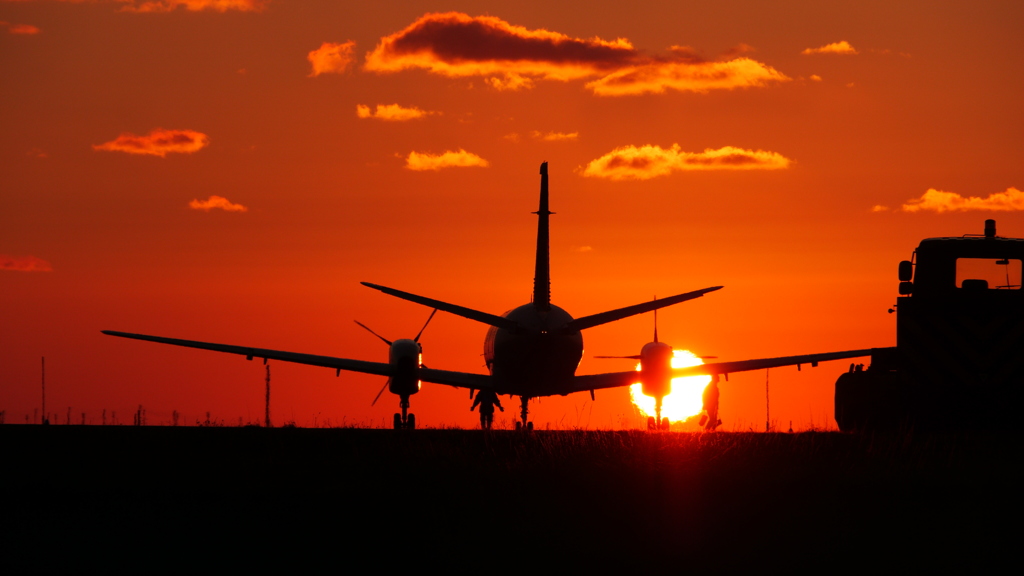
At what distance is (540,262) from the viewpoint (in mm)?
45781

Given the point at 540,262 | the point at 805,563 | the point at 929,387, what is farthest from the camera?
the point at 540,262

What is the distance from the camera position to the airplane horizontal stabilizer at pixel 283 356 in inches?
1523

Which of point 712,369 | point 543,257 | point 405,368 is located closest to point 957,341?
point 405,368

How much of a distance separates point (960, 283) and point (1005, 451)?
416cm

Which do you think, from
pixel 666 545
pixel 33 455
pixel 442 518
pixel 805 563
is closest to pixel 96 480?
pixel 33 455

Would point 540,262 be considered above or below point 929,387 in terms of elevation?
above

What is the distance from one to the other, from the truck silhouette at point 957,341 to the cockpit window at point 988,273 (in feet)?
0.06

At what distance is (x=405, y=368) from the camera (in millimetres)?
37250

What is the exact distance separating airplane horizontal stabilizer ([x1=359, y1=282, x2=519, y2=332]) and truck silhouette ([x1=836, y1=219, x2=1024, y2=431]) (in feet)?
40.0

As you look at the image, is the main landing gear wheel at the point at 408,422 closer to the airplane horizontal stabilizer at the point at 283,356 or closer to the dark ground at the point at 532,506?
A: the airplane horizontal stabilizer at the point at 283,356

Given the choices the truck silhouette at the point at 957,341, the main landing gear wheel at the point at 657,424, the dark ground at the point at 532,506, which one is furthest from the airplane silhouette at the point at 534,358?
the dark ground at the point at 532,506

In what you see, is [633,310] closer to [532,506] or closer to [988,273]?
[988,273]

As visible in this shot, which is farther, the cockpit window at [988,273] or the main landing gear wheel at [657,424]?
the main landing gear wheel at [657,424]

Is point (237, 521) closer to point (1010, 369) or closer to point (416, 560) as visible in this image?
point (416, 560)
